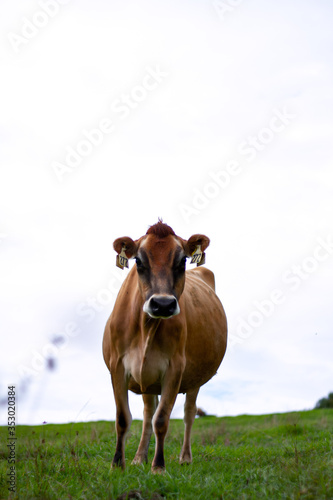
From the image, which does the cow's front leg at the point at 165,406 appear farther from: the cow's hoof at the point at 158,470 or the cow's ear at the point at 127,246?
the cow's ear at the point at 127,246

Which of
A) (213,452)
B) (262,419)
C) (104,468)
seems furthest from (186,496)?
(262,419)

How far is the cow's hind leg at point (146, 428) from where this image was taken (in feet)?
29.0

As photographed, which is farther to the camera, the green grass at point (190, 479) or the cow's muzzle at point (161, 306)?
the cow's muzzle at point (161, 306)

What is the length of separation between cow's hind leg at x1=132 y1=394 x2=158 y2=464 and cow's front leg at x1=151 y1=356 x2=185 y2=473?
3.67ft

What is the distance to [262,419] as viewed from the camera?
20.5 meters

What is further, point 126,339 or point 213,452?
point 213,452

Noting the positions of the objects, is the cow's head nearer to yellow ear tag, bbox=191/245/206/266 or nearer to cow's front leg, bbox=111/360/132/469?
yellow ear tag, bbox=191/245/206/266

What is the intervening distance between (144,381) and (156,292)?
1.28m

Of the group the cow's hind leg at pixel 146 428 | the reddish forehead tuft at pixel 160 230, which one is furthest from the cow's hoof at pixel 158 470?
the reddish forehead tuft at pixel 160 230

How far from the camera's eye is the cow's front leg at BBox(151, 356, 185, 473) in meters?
7.33

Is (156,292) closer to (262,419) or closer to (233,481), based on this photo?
(233,481)

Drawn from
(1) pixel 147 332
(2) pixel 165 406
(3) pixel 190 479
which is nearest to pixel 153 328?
(1) pixel 147 332

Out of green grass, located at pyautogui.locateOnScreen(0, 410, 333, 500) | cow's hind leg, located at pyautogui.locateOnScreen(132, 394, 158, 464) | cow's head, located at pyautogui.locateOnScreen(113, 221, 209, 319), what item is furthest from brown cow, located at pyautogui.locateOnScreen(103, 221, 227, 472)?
cow's hind leg, located at pyautogui.locateOnScreen(132, 394, 158, 464)

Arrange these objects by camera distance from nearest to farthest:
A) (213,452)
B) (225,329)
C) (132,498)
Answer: (132,498), (213,452), (225,329)
